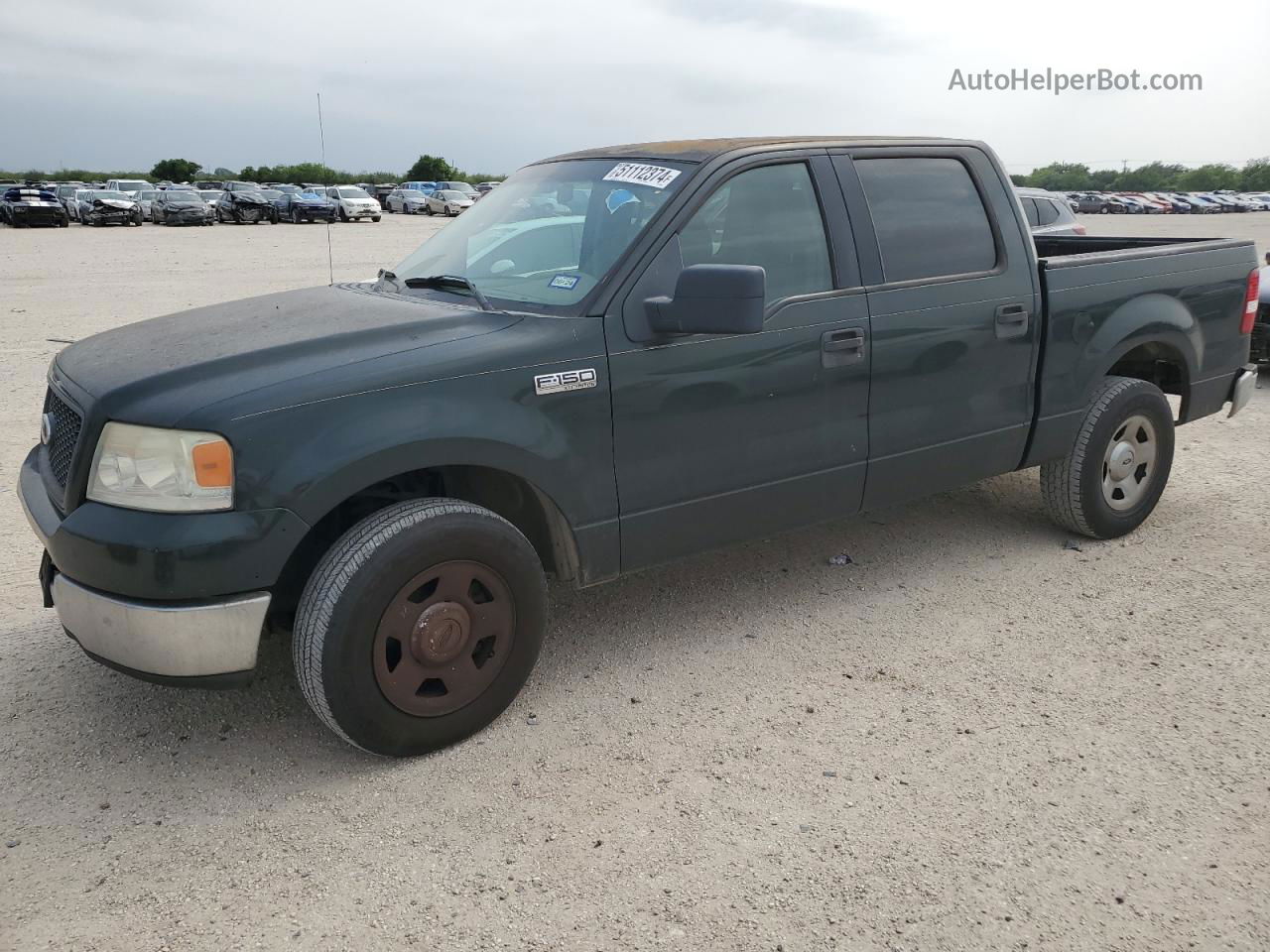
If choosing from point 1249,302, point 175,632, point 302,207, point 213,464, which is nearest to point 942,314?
point 1249,302

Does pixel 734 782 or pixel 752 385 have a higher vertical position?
pixel 752 385

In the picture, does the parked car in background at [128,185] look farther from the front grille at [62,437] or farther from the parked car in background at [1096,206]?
the parked car in background at [1096,206]

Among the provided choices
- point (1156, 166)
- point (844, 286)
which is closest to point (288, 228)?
point (844, 286)

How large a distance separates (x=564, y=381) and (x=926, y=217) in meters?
1.89

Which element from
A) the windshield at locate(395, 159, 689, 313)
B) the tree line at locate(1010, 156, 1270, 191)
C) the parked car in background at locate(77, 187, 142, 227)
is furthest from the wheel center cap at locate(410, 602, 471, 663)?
the tree line at locate(1010, 156, 1270, 191)

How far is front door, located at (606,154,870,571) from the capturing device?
3555 millimetres

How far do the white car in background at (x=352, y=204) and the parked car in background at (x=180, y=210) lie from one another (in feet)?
15.2

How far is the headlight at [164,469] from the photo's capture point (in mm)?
2869

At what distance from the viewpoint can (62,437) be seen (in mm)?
3340

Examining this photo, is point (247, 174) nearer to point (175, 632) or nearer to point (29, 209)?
point (29, 209)

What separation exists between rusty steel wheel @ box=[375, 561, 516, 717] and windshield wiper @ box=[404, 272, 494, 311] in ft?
3.27

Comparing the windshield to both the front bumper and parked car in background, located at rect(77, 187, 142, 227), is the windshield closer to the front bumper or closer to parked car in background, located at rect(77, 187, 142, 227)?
the front bumper

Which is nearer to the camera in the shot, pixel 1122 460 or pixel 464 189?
pixel 1122 460

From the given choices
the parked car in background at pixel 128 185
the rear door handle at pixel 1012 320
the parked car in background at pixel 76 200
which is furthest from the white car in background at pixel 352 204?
the rear door handle at pixel 1012 320
